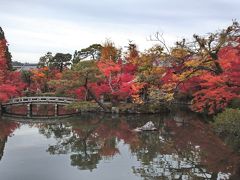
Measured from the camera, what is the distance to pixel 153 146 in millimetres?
24688

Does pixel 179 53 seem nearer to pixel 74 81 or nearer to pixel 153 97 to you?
pixel 153 97

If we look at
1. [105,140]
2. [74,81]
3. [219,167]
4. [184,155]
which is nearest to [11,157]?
[105,140]

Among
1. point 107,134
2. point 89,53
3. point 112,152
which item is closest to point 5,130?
point 107,134

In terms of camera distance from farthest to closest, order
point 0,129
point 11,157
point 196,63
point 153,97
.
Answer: point 153,97 → point 0,129 → point 196,63 → point 11,157

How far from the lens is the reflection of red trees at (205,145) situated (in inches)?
769

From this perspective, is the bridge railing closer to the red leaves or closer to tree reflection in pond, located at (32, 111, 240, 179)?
tree reflection in pond, located at (32, 111, 240, 179)

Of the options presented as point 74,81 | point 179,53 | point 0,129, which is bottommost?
point 0,129

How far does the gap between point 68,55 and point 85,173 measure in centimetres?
6320

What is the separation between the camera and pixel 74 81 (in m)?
40.6

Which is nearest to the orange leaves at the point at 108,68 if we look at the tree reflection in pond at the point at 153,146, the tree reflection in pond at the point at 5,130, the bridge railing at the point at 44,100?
the bridge railing at the point at 44,100

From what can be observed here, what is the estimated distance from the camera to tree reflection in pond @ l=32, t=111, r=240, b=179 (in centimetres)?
1877

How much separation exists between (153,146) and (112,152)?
307 cm

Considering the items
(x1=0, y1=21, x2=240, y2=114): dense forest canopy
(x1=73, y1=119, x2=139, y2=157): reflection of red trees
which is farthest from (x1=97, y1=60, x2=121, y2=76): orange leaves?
(x1=73, y1=119, x2=139, y2=157): reflection of red trees

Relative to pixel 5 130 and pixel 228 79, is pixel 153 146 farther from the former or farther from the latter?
pixel 5 130
